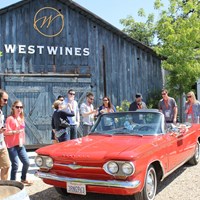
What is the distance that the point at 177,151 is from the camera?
19.4 ft

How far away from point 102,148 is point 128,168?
0.65 m

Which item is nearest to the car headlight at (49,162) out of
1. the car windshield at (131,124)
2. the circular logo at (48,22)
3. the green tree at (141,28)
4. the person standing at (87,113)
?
the car windshield at (131,124)

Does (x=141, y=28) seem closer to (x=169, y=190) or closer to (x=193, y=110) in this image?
(x=193, y=110)

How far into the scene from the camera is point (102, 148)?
4.89m

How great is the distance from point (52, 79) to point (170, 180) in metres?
6.77

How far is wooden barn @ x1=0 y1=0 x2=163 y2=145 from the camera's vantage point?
1142 cm

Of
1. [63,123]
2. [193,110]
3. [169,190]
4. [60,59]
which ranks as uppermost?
[60,59]

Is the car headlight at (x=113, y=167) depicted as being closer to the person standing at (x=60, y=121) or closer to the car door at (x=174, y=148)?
the car door at (x=174, y=148)

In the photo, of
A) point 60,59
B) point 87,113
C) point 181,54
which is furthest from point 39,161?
point 181,54

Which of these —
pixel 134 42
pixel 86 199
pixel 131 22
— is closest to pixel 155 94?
pixel 134 42

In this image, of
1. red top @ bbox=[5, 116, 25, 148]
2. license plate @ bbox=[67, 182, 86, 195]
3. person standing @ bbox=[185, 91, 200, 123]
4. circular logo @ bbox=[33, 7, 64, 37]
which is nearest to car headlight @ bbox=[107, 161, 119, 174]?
license plate @ bbox=[67, 182, 86, 195]

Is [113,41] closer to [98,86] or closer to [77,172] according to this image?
[98,86]

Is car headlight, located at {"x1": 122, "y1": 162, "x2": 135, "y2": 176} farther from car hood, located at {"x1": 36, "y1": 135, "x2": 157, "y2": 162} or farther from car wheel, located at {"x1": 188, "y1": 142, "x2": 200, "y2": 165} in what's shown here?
car wheel, located at {"x1": 188, "y1": 142, "x2": 200, "y2": 165}

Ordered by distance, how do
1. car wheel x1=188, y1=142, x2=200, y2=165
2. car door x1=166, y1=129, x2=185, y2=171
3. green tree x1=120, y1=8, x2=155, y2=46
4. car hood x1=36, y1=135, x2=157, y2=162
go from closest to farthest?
1. car hood x1=36, y1=135, x2=157, y2=162
2. car door x1=166, y1=129, x2=185, y2=171
3. car wheel x1=188, y1=142, x2=200, y2=165
4. green tree x1=120, y1=8, x2=155, y2=46
